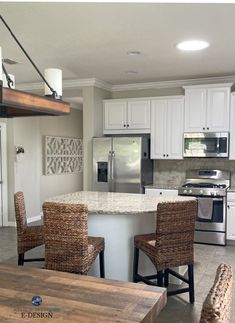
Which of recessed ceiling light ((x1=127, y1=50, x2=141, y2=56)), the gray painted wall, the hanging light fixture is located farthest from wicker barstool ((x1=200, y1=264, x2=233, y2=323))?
the gray painted wall

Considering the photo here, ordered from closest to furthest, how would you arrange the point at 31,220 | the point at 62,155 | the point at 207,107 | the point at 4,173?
the point at 207,107 → the point at 4,173 → the point at 31,220 → the point at 62,155

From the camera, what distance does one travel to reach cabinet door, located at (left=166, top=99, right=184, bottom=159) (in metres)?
5.39

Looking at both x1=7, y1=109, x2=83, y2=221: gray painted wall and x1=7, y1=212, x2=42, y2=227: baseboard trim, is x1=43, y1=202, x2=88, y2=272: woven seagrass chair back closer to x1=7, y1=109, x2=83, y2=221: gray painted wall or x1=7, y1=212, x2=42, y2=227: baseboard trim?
x1=7, y1=109, x2=83, y2=221: gray painted wall

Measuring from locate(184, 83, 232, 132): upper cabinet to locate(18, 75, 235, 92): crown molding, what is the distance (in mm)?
281

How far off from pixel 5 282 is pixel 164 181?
4431 mm

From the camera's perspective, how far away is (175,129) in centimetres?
543

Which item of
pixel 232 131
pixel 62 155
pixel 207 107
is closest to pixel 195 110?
pixel 207 107

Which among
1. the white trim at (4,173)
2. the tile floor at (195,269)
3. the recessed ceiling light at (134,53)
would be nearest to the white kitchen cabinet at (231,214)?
the tile floor at (195,269)

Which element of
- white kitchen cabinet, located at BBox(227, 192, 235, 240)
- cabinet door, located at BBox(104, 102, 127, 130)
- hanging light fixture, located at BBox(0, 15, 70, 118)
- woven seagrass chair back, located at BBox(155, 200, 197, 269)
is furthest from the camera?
cabinet door, located at BBox(104, 102, 127, 130)

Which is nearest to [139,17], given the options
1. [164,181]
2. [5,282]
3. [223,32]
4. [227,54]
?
[223,32]

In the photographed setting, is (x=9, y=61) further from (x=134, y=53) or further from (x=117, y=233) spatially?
(x=117, y=233)

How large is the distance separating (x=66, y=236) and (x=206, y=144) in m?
3.33

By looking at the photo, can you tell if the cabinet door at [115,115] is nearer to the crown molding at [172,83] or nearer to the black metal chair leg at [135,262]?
the crown molding at [172,83]

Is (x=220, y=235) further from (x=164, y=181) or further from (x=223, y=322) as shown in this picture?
(x=223, y=322)
